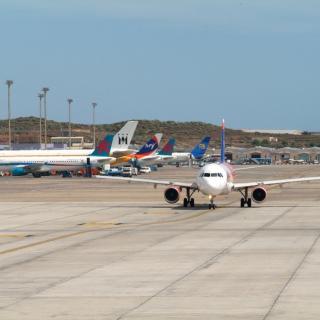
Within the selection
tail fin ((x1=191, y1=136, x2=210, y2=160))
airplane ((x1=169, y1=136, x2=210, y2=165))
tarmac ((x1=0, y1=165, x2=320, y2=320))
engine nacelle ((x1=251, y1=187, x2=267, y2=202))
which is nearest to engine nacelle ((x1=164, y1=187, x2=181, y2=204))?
tarmac ((x1=0, y1=165, x2=320, y2=320))

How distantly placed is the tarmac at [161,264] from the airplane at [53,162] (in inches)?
2899

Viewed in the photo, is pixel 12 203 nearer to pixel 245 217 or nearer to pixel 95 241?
pixel 245 217

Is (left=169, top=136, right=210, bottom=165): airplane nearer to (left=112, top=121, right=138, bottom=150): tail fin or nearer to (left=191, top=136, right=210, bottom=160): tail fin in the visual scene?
(left=191, top=136, right=210, bottom=160): tail fin

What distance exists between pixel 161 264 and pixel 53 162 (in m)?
99.4

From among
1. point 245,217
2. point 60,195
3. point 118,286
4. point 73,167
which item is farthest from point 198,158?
point 118,286

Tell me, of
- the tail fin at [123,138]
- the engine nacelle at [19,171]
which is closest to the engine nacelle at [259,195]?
the engine nacelle at [19,171]

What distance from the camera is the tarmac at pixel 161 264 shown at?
1881 cm

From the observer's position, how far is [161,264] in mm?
26188

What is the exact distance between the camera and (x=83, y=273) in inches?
964

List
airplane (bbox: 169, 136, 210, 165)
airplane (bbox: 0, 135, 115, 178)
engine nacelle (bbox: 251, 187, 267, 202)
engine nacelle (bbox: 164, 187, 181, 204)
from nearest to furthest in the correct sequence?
engine nacelle (bbox: 251, 187, 267, 202) < engine nacelle (bbox: 164, 187, 181, 204) < airplane (bbox: 0, 135, 115, 178) < airplane (bbox: 169, 136, 210, 165)

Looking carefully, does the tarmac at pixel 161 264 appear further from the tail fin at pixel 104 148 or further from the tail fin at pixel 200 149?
the tail fin at pixel 200 149

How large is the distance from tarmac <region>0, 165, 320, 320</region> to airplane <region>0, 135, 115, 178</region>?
73634 mm

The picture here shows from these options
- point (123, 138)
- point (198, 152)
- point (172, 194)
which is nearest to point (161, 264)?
point (172, 194)

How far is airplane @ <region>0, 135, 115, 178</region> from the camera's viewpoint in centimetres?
12450
